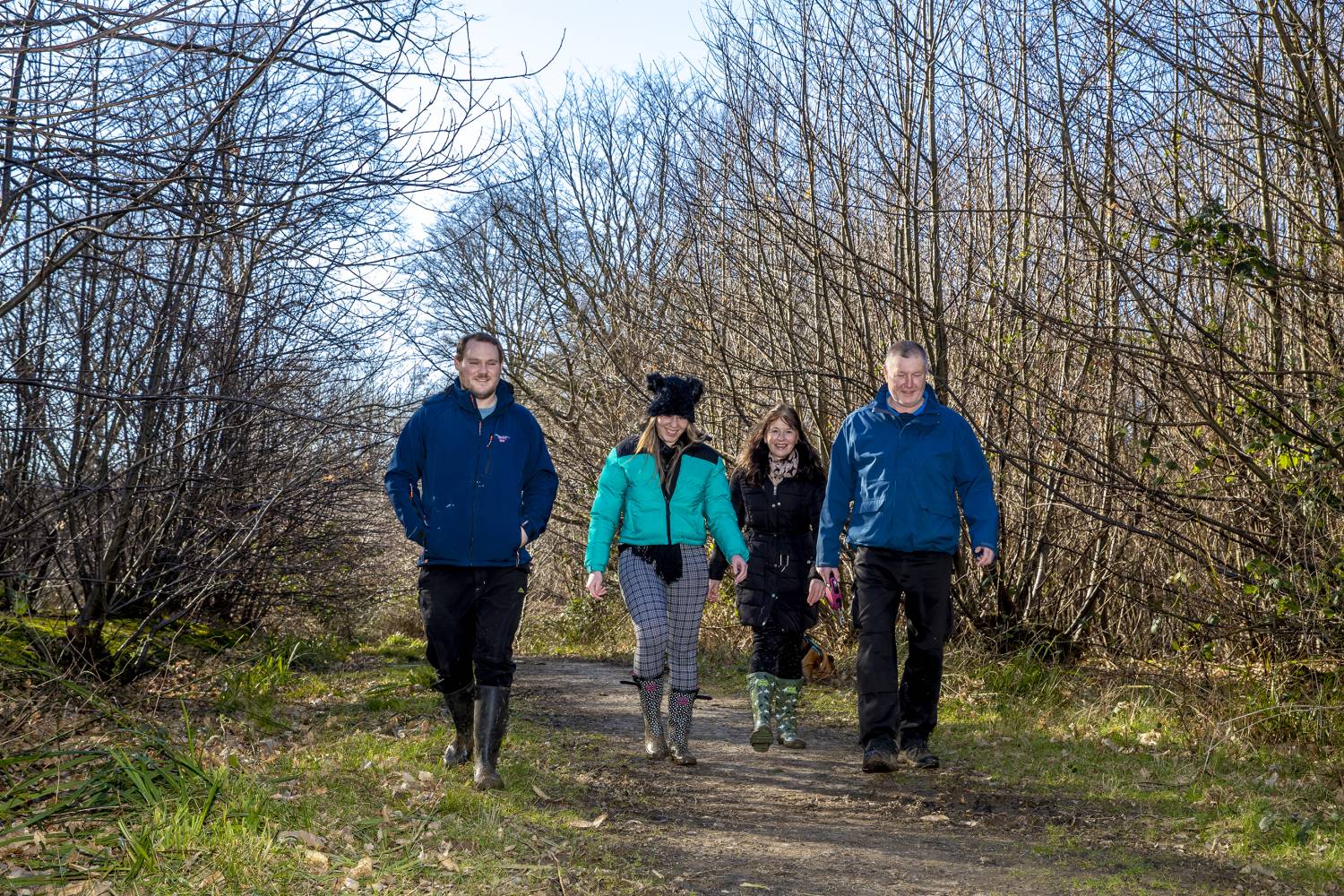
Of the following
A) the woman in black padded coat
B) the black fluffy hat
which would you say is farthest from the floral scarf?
the black fluffy hat

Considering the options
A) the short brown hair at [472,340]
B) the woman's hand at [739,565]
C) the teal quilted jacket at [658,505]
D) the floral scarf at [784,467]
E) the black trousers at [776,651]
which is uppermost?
the short brown hair at [472,340]

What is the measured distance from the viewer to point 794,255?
376 inches

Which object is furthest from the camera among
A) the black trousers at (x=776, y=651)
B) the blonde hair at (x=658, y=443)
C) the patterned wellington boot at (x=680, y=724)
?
the black trousers at (x=776, y=651)

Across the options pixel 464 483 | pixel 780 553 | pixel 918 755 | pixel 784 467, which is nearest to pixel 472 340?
pixel 464 483

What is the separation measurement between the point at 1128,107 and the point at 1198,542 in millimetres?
2713

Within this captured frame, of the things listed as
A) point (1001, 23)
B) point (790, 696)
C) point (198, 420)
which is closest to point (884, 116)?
point (1001, 23)

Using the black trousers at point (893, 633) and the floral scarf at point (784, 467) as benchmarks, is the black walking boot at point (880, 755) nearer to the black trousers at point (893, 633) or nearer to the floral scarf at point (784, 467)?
the black trousers at point (893, 633)

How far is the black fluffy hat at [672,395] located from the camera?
6234mm

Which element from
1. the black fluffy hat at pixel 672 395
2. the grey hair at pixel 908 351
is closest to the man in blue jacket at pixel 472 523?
the black fluffy hat at pixel 672 395

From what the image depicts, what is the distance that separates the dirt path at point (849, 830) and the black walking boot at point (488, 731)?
0.53 m

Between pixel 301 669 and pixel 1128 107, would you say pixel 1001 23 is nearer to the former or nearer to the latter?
pixel 1128 107

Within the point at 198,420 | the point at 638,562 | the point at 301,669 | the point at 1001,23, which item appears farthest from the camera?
the point at 301,669

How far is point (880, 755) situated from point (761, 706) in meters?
0.92

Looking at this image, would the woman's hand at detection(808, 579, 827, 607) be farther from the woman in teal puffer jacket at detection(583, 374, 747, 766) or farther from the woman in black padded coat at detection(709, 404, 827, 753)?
the woman in teal puffer jacket at detection(583, 374, 747, 766)
